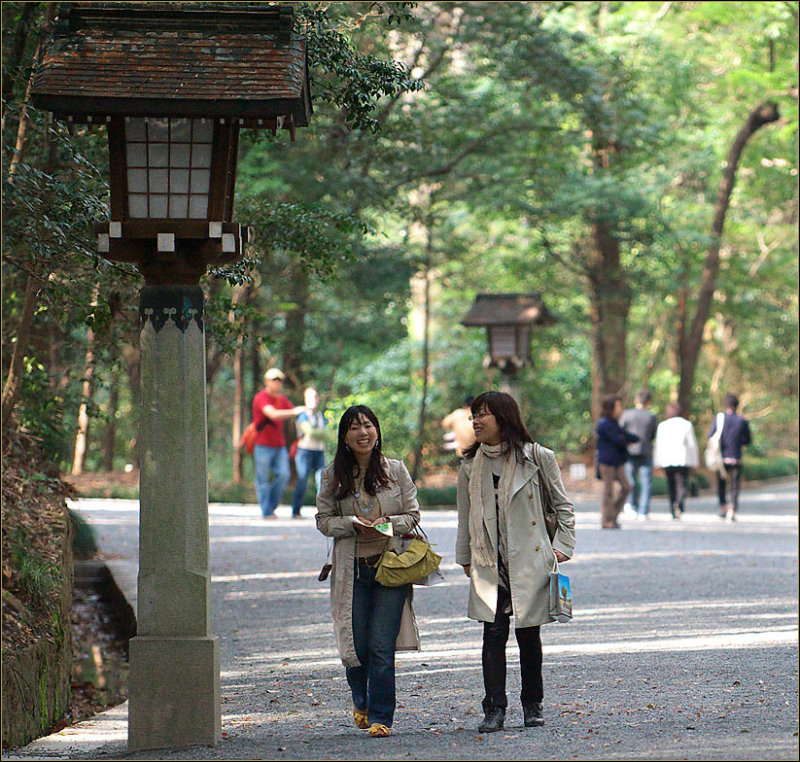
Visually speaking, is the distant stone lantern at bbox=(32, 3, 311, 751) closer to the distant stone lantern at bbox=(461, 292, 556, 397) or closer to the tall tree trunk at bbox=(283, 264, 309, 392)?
the distant stone lantern at bbox=(461, 292, 556, 397)

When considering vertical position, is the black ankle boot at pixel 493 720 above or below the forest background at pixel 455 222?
below

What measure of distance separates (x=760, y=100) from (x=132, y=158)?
2331 centimetres

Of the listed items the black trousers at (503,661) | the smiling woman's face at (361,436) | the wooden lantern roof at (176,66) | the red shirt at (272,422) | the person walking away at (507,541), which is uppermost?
the wooden lantern roof at (176,66)

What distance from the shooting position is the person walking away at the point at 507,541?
6504 mm

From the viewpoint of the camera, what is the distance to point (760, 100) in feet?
90.1

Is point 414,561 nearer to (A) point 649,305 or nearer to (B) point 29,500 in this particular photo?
(B) point 29,500

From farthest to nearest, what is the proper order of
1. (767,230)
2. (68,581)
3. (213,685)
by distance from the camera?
(767,230) → (68,581) → (213,685)

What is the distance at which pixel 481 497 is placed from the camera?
21.9 feet

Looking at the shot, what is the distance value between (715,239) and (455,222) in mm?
5983

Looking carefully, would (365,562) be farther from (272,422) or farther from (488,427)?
(272,422)

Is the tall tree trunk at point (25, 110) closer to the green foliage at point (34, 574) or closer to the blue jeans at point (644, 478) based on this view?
the green foliage at point (34, 574)

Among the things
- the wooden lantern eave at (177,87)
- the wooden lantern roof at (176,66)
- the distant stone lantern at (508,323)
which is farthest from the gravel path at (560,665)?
the distant stone lantern at (508,323)

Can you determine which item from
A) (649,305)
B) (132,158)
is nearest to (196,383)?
(132,158)

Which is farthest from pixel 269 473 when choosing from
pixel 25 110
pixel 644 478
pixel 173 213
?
pixel 173 213
